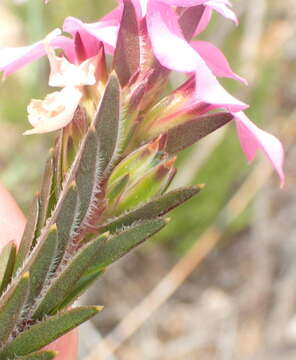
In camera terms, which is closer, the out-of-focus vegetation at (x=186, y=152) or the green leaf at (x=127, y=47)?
the green leaf at (x=127, y=47)

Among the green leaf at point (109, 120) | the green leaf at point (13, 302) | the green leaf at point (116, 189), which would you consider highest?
the green leaf at point (109, 120)

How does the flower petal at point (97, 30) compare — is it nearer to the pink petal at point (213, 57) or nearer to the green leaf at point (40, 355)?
the pink petal at point (213, 57)

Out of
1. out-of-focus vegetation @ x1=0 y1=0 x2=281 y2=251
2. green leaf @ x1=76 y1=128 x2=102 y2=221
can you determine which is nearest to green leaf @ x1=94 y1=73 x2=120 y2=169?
green leaf @ x1=76 y1=128 x2=102 y2=221

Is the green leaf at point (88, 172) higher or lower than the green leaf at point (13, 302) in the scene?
higher

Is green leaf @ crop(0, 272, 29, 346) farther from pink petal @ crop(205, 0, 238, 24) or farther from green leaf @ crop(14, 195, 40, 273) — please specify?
pink petal @ crop(205, 0, 238, 24)

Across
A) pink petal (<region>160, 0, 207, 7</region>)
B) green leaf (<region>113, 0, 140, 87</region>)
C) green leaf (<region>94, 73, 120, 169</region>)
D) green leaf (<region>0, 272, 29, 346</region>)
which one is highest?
pink petal (<region>160, 0, 207, 7</region>)

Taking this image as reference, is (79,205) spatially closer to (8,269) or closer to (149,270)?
(8,269)


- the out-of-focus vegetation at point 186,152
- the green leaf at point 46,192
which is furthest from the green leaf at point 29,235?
the out-of-focus vegetation at point 186,152
